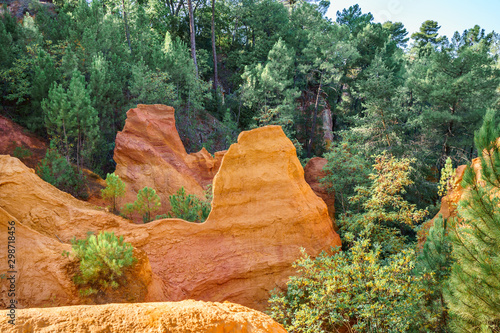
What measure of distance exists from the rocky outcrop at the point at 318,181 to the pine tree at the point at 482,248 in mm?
10540

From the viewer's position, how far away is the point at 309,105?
93.8 feet

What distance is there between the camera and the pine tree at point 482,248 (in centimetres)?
513

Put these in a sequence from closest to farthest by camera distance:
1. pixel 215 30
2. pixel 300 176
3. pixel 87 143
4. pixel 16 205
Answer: pixel 16 205, pixel 300 176, pixel 87 143, pixel 215 30

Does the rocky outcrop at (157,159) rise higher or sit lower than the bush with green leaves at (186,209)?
higher

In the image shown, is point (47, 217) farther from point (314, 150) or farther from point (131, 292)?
point (314, 150)

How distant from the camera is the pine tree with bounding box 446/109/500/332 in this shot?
5133mm

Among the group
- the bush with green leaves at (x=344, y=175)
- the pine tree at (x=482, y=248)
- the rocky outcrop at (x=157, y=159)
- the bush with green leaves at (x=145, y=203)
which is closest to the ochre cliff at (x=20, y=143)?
the rocky outcrop at (x=157, y=159)

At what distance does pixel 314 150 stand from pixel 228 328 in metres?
23.4

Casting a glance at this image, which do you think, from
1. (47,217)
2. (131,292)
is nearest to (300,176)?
(131,292)

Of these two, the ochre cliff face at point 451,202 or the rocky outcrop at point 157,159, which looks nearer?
the ochre cliff face at point 451,202

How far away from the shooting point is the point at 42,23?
793 inches

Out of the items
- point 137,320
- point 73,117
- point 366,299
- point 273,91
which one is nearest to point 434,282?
point 366,299

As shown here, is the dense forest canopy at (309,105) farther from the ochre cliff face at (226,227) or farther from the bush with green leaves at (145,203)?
the bush with green leaves at (145,203)

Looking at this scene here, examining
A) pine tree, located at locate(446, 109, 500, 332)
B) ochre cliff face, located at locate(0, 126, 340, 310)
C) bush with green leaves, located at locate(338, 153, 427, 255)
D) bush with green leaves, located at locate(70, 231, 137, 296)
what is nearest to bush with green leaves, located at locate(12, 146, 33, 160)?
ochre cliff face, located at locate(0, 126, 340, 310)
